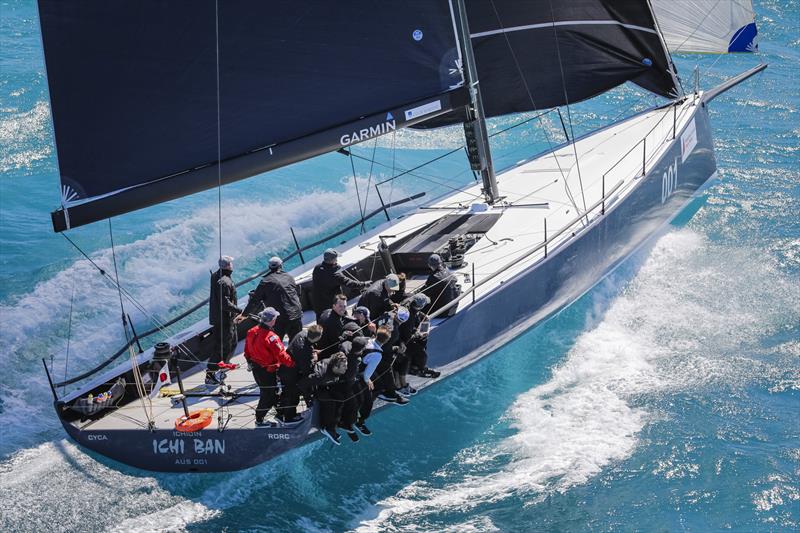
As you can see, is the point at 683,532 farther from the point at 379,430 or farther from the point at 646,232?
the point at 646,232

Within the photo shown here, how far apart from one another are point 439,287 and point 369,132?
169 cm

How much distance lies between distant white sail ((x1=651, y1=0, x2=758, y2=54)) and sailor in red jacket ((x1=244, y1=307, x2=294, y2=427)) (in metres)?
8.89

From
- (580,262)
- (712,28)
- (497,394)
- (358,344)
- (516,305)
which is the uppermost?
(712,28)

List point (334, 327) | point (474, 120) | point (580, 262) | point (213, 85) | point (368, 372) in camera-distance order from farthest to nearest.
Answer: point (580, 262) → point (474, 120) → point (334, 327) → point (213, 85) → point (368, 372)

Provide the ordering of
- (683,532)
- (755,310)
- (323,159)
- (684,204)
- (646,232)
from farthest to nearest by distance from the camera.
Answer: (323,159), (684,204), (646,232), (755,310), (683,532)

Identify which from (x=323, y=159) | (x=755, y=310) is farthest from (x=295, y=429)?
(x=323, y=159)

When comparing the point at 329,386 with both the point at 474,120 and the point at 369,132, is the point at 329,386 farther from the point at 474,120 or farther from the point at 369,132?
the point at 474,120

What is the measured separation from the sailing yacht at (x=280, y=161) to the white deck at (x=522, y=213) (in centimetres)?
4

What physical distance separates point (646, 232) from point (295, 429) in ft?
21.9

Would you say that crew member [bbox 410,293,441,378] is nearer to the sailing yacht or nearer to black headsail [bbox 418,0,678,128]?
the sailing yacht

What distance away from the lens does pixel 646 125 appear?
13.7m

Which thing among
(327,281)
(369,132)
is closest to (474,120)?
(369,132)

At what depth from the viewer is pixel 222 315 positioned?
8.58 m

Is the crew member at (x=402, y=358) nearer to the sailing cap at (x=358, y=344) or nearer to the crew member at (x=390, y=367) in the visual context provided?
the crew member at (x=390, y=367)
